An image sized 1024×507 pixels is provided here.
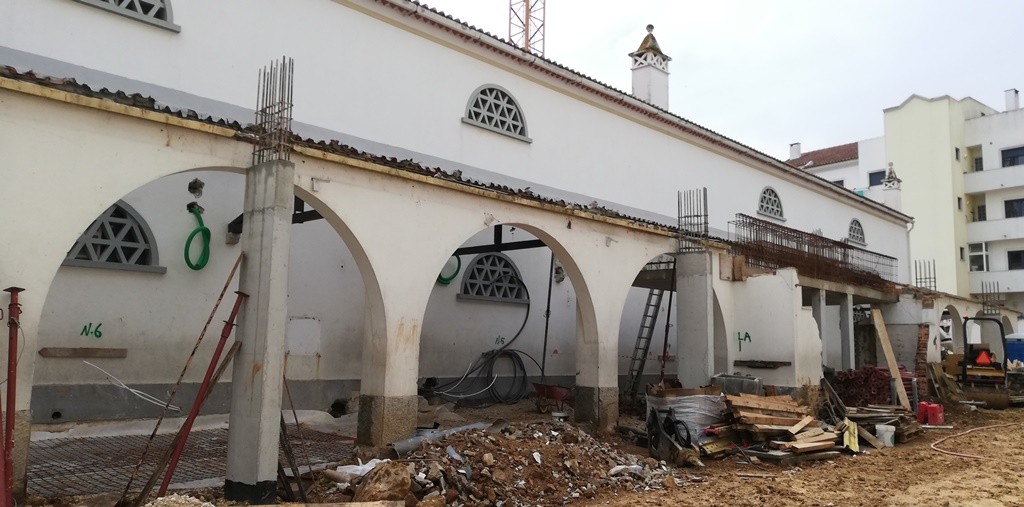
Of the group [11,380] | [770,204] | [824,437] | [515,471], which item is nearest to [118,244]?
[11,380]

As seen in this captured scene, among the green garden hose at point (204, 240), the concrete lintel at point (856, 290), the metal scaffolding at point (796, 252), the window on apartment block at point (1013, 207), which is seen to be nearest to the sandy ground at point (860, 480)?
the green garden hose at point (204, 240)

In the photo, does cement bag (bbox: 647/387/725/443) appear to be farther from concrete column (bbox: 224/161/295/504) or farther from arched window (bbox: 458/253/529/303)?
concrete column (bbox: 224/161/295/504)

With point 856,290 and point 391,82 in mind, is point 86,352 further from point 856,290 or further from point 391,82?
point 856,290

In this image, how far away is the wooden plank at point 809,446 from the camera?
1152cm

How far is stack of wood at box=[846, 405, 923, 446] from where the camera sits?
13.7 m

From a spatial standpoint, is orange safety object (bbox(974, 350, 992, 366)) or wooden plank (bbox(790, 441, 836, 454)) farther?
orange safety object (bbox(974, 350, 992, 366))

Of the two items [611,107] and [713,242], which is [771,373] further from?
[611,107]

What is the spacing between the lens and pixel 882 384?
1639cm

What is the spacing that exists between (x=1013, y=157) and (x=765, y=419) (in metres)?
32.3

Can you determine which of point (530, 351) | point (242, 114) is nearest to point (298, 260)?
point (242, 114)

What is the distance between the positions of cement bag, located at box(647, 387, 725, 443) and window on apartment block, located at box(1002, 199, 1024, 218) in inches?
1269

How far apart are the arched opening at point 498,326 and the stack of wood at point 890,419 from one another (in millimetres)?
5360

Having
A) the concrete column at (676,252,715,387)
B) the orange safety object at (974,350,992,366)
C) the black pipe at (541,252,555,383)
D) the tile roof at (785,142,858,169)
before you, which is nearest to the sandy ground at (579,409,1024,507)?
the concrete column at (676,252,715,387)

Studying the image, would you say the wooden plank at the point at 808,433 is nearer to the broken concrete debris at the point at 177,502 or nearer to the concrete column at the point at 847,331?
the concrete column at the point at 847,331
